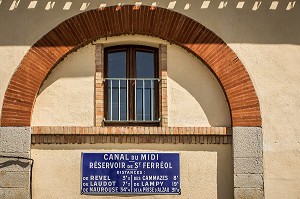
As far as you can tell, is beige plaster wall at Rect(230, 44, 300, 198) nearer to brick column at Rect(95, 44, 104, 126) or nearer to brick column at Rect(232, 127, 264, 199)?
brick column at Rect(232, 127, 264, 199)

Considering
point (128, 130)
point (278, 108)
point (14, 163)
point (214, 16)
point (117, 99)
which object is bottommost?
point (14, 163)

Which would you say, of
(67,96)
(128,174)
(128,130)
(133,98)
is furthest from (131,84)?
(128,174)

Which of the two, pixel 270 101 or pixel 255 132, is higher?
pixel 270 101

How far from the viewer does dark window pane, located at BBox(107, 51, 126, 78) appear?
826 cm

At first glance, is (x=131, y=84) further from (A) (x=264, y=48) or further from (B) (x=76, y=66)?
(A) (x=264, y=48)

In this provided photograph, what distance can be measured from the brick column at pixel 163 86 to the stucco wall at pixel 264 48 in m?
0.79

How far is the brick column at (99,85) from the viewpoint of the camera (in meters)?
7.98

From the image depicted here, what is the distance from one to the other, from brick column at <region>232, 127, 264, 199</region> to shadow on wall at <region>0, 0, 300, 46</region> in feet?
5.36

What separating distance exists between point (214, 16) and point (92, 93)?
2.52m

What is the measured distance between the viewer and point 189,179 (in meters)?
7.84

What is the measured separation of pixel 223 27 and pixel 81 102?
2.80 metres

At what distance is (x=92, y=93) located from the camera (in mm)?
8055

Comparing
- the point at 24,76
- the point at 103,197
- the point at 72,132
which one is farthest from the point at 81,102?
the point at 103,197

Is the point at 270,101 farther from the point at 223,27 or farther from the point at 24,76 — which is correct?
the point at 24,76
